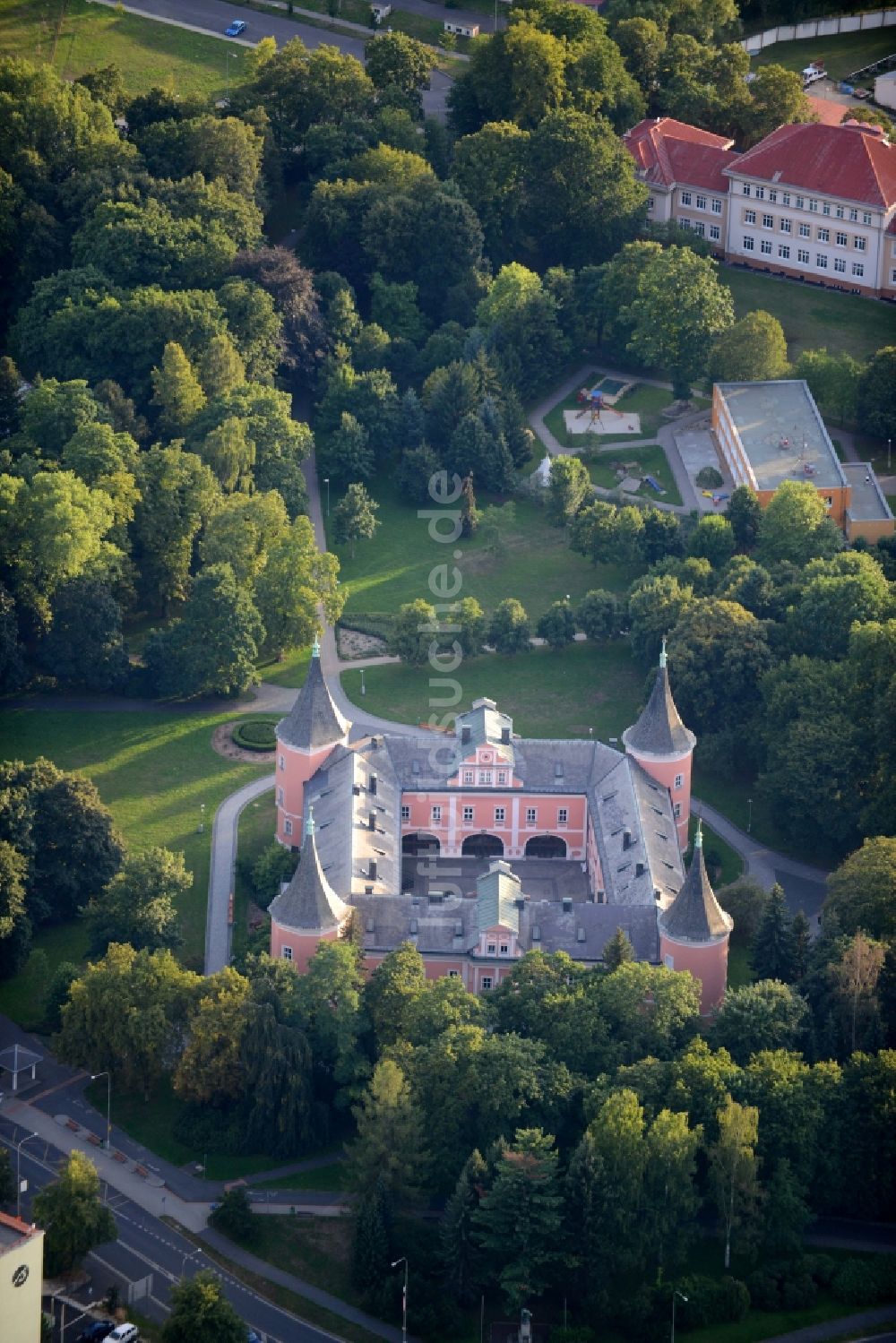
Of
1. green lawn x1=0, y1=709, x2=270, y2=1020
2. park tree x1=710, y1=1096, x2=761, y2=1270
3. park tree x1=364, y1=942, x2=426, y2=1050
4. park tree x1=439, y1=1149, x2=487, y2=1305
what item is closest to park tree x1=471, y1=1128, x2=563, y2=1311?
park tree x1=439, y1=1149, x2=487, y2=1305

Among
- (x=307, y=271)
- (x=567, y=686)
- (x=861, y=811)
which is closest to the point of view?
(x=861, y=811)

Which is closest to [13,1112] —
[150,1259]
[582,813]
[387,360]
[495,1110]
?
[150,1259]

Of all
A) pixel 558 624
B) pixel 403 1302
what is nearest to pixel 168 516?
pixel 558 624

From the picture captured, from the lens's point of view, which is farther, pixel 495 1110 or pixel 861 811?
pixel 861 811

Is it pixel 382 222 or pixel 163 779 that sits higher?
pixel 382 222

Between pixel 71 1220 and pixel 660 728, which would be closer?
pixel 71 1220

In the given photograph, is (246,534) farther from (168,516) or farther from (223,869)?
(223,869)

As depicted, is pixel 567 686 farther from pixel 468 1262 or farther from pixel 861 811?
pixel 468 1262

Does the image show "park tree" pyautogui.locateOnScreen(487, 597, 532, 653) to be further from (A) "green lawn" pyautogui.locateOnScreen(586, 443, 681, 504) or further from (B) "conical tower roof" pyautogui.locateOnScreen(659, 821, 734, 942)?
(B) "conical tower roof" pyautogui.locateOnScreen(659, 821, 734, 942)
